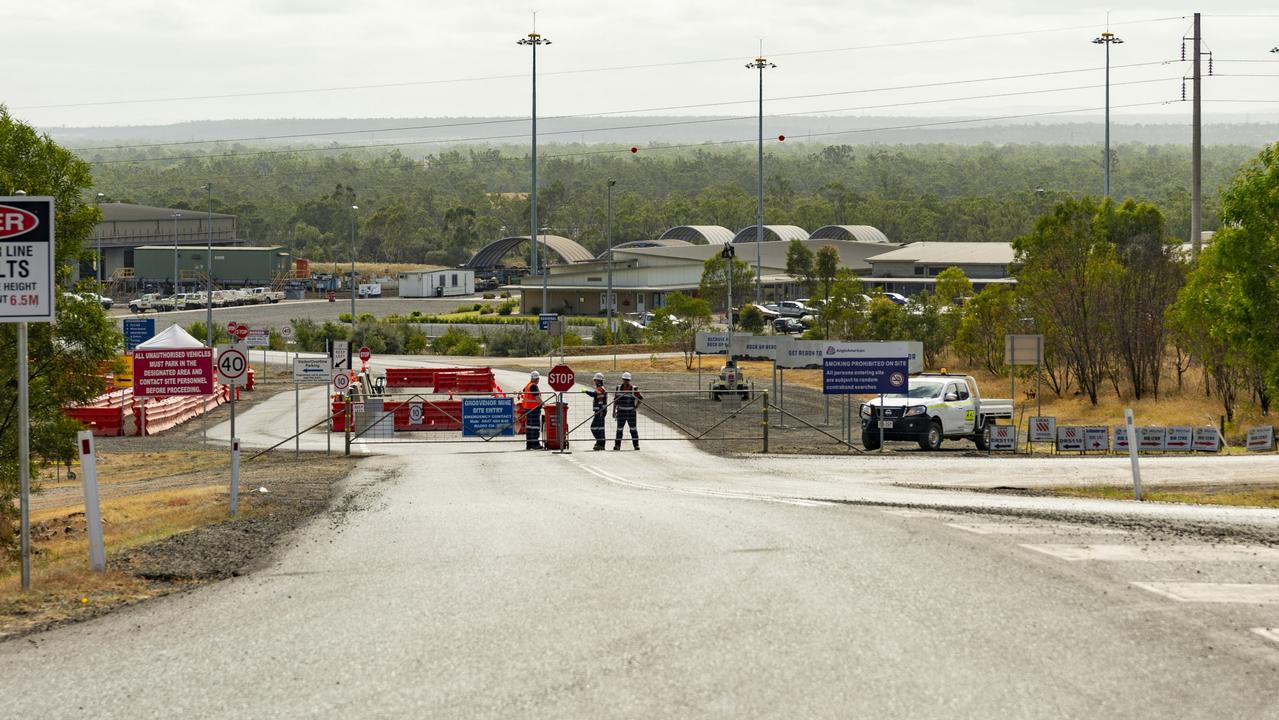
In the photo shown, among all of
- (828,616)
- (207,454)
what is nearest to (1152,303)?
(207,454)

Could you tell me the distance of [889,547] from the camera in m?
12.1

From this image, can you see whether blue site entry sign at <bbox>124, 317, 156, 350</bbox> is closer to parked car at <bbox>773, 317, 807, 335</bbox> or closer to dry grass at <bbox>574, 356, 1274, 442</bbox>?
dry grass at <bbox>574, 356, 1274, 442</bbox>

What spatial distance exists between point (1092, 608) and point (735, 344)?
3865 cm

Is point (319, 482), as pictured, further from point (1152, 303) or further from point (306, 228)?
point (306, 228)

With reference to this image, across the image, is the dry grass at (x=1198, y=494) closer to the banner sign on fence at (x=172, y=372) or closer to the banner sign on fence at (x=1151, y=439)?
the banner sign on fence at (x=1151, y=439)

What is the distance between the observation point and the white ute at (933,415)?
32656mm

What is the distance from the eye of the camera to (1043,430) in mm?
32938

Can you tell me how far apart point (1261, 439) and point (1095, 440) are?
4.84 metres

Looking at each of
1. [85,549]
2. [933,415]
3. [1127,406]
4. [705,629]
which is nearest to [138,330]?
Answer: [933,415]

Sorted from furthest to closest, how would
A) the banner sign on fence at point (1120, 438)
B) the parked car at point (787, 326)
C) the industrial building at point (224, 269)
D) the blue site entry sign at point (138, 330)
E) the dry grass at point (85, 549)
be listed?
the industrial building at point (224, 269) → the parked car at point (787, 326) → the blue site entry sign at point (138, 330) → the banner sign on fence at point (1120, 438) → the dry grass at point (85, 549)

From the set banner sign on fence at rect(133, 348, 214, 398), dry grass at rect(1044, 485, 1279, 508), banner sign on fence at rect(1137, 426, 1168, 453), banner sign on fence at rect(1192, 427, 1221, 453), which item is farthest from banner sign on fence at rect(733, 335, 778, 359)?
dry grass at rect(1044, 485, 1279, 508)

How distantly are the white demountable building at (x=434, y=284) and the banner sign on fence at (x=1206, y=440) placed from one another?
101m

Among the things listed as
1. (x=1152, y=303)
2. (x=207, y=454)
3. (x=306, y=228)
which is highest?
(x=306, y=228)

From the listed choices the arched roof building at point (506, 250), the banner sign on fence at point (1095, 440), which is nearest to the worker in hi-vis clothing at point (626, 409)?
the banner sign on fence at point (1095, 440)
